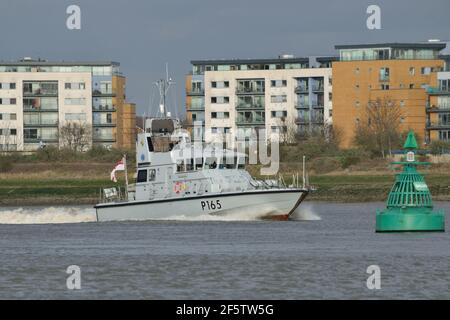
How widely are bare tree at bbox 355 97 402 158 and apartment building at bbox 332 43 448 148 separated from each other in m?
4.04

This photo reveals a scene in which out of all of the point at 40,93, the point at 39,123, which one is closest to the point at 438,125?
the point at 40,93

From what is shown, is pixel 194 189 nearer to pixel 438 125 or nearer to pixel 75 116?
pixel 438 125

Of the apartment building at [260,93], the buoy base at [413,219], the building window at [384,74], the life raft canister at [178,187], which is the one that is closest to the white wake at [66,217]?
the life raft canister at [178,187]

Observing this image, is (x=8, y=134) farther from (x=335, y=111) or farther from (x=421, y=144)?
(x=421, y=144)

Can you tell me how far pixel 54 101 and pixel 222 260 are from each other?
459 feet

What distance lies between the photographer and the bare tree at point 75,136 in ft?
566

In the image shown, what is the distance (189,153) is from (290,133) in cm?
9353

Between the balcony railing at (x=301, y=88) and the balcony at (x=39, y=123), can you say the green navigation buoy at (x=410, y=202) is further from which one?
the balcony at (x=39, y=123)

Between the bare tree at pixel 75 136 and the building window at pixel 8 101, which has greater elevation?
the building window at pixel 8 101

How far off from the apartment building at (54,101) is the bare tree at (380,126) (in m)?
39.0

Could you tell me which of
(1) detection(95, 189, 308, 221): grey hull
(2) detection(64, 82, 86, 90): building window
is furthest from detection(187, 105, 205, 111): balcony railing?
(1) detection(95, 189, 308, 221): grey hull

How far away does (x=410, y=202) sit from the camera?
55.1m

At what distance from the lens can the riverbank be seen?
106 m
